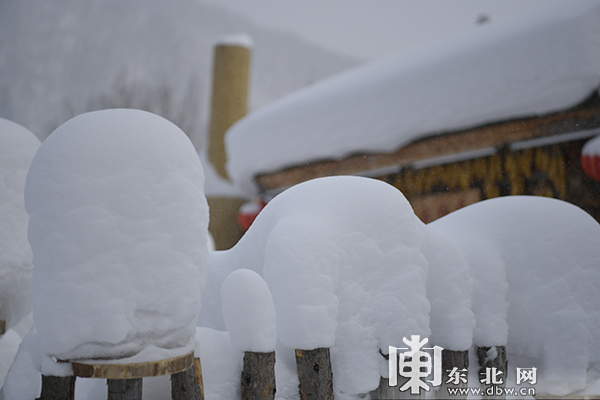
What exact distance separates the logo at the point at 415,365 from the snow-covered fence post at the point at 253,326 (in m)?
0.58

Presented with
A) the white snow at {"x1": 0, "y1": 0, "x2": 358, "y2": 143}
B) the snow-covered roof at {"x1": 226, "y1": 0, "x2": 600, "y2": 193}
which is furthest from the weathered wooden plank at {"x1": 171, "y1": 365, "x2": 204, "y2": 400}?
the white snow at {"x1": 0, "y1": 0, "x2": 358, "y2": 143}

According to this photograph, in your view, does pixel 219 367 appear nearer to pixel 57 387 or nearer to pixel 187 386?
pixel 187 386

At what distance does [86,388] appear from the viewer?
6.24ft

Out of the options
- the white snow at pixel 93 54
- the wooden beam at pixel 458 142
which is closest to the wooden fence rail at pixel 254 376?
the wooden beam at pixel 458 142

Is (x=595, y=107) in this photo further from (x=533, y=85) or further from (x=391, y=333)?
(x=391, y=333)

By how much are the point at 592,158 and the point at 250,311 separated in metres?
3.13

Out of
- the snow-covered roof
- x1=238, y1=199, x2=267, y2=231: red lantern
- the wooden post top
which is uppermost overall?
the snow-covered roof

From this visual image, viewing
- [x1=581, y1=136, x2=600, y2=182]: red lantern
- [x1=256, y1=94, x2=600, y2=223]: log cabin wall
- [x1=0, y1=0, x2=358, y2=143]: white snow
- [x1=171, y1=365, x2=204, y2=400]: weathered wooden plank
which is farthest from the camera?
[x1=0, y1=0, x2=358, y2=143]: white snow

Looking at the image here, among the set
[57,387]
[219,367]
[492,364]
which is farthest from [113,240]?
[492,364]

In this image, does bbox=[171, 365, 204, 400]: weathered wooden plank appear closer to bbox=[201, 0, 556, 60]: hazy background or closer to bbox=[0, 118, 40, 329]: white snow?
bbox=[0, 118, 40, 329]: white snow

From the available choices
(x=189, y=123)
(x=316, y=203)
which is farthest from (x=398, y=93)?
(x=189, y=123)

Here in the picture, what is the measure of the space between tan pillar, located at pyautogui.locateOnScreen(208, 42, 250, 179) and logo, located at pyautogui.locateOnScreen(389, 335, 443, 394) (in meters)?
7.26

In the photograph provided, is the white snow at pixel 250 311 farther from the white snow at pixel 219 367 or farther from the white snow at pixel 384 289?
the white snow at pixel 219 367

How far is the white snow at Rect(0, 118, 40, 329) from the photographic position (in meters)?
2.24
